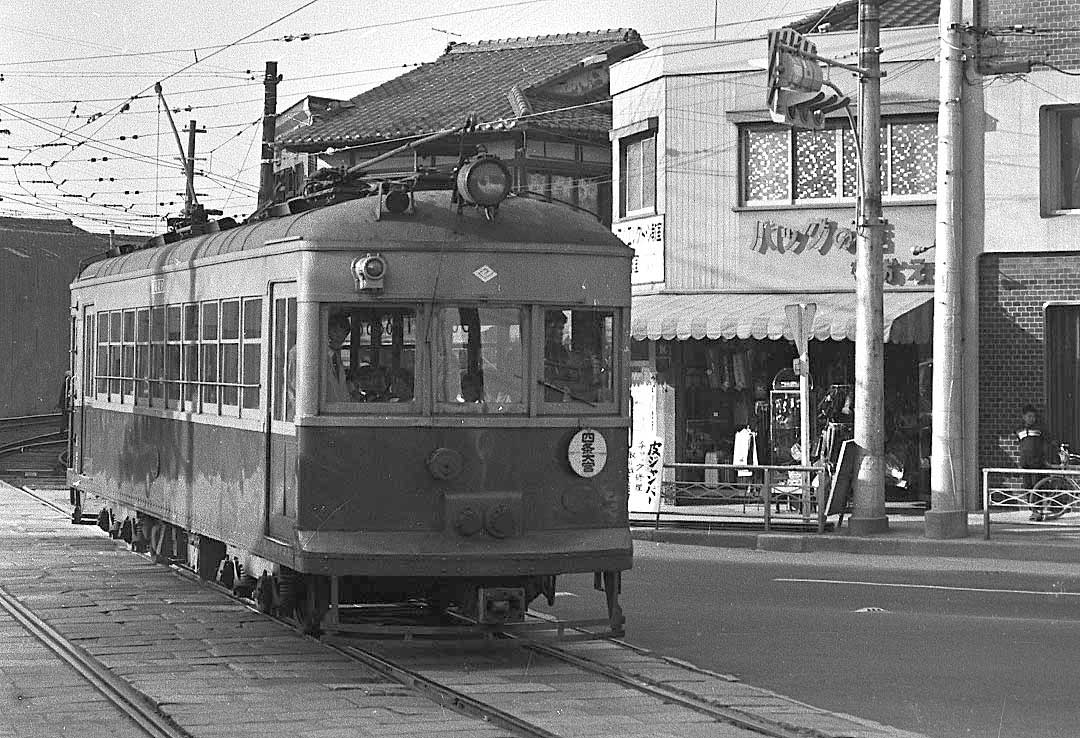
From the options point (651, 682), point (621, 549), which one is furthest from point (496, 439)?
point (651, 682)

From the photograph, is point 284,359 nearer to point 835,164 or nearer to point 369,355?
point 369,355

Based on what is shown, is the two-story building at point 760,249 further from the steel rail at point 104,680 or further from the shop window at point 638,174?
the steel rail at point 104,680

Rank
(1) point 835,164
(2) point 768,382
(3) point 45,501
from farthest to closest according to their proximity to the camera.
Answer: (3) point 45,501
(2) point 768,382
(1) point 835,164

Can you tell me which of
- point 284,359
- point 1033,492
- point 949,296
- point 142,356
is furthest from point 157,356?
point 1033,492

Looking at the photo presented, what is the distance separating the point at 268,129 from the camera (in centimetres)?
2881

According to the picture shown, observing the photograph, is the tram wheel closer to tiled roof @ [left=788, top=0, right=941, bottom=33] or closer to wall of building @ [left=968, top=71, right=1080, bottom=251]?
wall of building @ [left=968, top=71, right=1080, bottom=251]

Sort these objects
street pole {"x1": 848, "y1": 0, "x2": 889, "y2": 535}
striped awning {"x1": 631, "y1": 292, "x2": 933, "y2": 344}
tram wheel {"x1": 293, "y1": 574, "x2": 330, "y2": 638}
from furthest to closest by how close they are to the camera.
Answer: striped awning {"x1": 631, "y1": 292, "x2": 933, "y2": 344}, street pole {"x1": 848, "y1": 0, "x2": 889, "y2": 535}, tram wheel {"x1": 293, "y1": 574, "x2": 330, "y2": 638}

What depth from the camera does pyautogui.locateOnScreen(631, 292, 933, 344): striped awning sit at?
75.4 ft

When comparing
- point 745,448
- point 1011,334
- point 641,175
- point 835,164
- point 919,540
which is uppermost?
point 641,175

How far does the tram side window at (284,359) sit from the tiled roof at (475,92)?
22049mm

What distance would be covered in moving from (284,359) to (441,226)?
1.28 meters

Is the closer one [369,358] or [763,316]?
[369,358]

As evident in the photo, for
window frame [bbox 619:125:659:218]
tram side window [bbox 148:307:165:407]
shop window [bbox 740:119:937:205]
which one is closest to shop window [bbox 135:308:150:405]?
tram side window [bbox 148:307:165:407]

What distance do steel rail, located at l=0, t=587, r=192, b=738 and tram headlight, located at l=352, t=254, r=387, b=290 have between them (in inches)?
106
